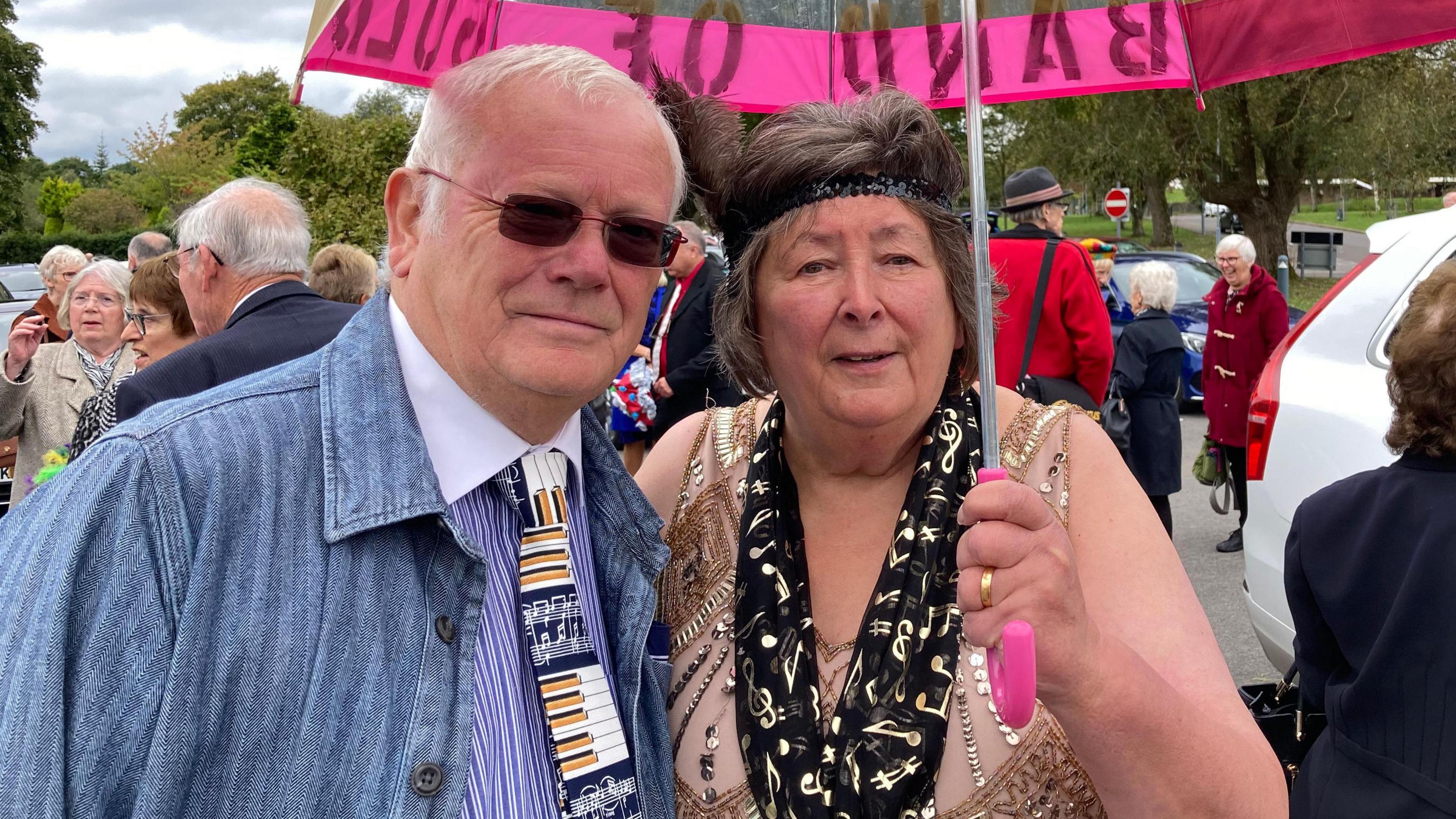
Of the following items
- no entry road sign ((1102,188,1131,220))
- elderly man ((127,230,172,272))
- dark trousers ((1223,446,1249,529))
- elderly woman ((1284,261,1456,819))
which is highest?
elderly man ((127,230,172,272))

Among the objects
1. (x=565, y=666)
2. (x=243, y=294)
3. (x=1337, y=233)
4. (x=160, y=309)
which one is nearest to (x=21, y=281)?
(x=160, y=309)

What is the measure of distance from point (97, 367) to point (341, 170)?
14388 millimetres

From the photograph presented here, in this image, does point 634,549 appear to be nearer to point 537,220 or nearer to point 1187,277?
point 537,220

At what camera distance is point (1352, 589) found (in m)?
2.51

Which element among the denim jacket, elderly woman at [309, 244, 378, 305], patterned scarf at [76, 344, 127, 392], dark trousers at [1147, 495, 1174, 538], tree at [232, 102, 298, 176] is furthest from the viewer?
tree at [232, 102, 298, 176]

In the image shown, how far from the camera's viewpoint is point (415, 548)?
59.0 inches

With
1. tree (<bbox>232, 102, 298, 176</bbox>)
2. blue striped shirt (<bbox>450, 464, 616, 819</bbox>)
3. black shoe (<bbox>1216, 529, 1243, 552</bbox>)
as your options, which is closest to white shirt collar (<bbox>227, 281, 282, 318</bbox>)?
blue striped shirt (<bbox>450, 464, 616, 819</bbox>)

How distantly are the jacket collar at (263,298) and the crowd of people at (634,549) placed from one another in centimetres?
194

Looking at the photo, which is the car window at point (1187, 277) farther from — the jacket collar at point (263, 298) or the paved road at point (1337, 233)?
the jacket collar at point (263, 298)

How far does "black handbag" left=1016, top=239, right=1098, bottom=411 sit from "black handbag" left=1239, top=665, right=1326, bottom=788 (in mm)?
2341

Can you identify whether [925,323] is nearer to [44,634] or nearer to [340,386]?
[340,386]

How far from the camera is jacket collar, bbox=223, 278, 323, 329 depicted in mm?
3748

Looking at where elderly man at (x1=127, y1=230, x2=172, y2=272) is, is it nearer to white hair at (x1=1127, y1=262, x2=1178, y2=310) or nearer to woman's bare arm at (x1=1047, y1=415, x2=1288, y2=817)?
white hair at (x1=1127, y1=262, x2=1178, y2=310)

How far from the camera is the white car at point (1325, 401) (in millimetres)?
3422
